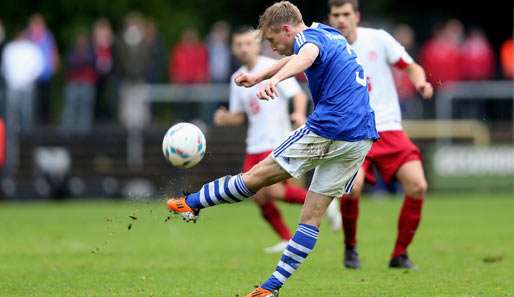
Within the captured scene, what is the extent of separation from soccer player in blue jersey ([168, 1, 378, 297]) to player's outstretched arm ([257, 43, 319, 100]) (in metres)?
0.15

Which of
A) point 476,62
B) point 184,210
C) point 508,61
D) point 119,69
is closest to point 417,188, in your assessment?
point 184,210

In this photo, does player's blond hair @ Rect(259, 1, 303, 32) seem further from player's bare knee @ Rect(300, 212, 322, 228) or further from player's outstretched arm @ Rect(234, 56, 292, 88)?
player's bare knee @ Rect(300, 212, 322, 228)

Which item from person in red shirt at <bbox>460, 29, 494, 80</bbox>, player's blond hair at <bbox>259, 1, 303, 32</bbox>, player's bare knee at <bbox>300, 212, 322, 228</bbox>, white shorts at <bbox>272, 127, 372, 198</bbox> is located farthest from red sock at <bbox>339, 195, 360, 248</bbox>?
person in red shirt at <bbox>460, 29, 494, 80</bbox>

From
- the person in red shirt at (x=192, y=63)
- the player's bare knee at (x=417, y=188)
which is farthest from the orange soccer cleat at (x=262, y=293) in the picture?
the person in red shirt at (x=192, y=63)

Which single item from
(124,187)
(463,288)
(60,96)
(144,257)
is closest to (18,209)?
(124,187)

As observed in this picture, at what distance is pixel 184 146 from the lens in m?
9.86

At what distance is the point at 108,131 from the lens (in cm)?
2436

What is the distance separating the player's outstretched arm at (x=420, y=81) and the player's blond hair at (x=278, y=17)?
7.96ft

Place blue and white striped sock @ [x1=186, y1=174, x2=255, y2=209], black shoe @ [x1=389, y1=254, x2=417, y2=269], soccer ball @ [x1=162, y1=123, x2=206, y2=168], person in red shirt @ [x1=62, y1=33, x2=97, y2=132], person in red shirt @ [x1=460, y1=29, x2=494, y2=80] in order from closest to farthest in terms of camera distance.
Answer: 1. blue and white striped sock @ [x1=186, y1=174, x2=255, y2=209]
2. soccer ball @ [x1=162, y1=123, x2=206, y2=168]
3. black shoe @ [x1=389, y1=254, x2=417, y2=269]
4. person in red shirt @ [x1=62, y1=33, x2=97, y2=132]
5. person in red shirt @ [x1=460, y1=29, x2=494, y2=80]

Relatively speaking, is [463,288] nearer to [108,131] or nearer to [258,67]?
[258,67]

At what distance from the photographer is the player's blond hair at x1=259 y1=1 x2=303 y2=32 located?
361 inches

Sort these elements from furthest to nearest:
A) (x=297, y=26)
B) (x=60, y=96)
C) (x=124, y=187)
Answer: (x=60, y=96) < (x=124, y=187) < (x=297, y=26)

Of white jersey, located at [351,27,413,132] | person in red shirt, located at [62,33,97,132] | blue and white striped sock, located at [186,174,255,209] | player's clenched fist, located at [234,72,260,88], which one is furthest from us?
person in red shirt, located at [62,33,97,132]

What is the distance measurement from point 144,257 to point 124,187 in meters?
11.1
